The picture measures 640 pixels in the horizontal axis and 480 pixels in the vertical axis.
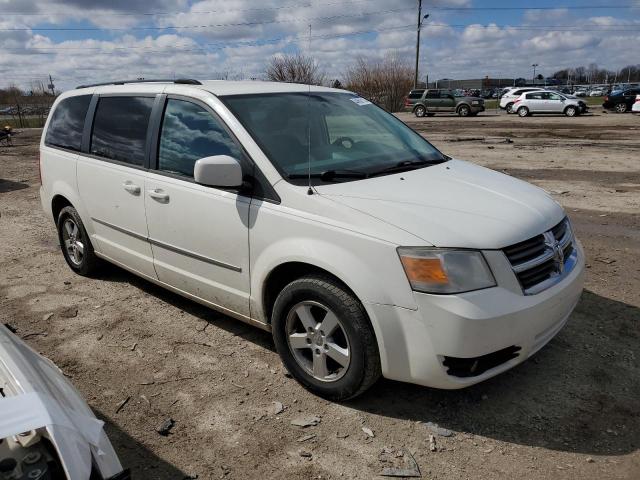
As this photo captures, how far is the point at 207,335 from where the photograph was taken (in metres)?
4.16

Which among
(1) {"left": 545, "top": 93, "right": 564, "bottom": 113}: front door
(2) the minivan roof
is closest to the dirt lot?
(2) the minivan roof

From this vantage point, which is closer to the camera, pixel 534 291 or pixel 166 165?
pixel 534 291

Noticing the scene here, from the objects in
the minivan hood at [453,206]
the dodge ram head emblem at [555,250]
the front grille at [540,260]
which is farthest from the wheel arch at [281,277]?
the dodge ram head emblem at [555,250]

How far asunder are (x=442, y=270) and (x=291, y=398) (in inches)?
51.4

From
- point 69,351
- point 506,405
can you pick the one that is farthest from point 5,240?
point 506,405

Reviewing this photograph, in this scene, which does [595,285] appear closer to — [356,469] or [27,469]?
[356,469]

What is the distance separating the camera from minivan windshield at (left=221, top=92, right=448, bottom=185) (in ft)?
11.3

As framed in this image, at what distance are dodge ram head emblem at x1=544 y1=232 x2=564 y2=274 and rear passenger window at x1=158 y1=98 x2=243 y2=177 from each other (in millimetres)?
1940

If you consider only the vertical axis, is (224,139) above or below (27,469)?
above

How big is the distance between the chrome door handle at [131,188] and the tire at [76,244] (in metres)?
1.11

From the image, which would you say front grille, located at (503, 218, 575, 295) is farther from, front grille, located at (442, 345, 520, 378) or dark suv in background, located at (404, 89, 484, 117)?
dark suv in background, located at (404, 89, 484, 117)

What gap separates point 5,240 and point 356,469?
20.4 feet

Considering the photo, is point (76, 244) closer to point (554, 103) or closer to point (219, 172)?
point (219, 172)

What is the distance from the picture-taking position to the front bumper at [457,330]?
267 cm
